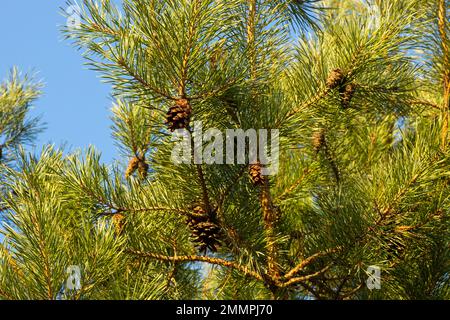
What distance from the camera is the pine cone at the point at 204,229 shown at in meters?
1.80

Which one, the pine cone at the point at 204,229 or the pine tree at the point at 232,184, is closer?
the pine tree at the point at 232,184

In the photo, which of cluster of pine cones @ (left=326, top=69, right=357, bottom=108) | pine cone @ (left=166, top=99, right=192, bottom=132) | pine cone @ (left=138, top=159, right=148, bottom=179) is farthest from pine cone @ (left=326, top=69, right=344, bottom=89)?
pine cone @ (left=138, top=159, right=148, bottom=179)

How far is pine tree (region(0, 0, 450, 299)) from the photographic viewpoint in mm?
1589

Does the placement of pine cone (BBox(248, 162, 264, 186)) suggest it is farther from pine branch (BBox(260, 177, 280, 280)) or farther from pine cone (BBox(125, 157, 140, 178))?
pine cone (BBox(125, 157, 140, 178))

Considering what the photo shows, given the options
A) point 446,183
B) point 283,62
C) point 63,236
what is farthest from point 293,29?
point 63,236

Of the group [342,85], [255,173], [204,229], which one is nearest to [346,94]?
[342,85]

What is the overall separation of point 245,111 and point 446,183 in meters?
0.61

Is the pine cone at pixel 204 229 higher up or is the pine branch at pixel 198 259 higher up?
the pine cone at pixel 204 229

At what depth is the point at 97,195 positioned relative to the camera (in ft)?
6.09

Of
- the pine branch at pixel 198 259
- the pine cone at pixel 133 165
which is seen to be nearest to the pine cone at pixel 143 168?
the pine cone at pixel 133 165

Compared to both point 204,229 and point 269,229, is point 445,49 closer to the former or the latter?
point 269,229

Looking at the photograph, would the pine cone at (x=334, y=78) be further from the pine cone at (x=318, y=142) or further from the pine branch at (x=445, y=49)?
the pine branch at (x=445, y=49)

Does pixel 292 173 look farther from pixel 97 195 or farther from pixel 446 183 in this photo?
pixel 97 195

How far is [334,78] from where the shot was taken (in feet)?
6.24
